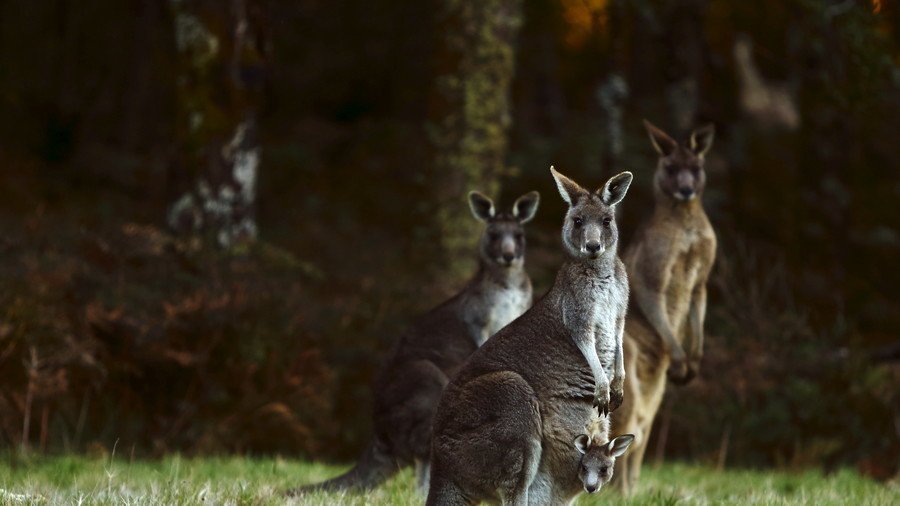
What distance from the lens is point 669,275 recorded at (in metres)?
8.64

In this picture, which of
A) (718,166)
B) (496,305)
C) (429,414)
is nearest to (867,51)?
(496,305)

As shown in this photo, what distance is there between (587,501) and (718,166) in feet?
49.0

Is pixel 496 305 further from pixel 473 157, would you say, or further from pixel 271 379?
pixel 473 157

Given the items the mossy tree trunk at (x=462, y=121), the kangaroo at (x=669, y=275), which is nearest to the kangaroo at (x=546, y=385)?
the kangaroo at (x=669, y=275)

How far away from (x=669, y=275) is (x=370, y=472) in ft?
8.58

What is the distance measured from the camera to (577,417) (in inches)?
232

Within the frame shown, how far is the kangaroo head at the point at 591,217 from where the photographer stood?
19.5ft

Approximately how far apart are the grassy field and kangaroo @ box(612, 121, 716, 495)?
81 cm

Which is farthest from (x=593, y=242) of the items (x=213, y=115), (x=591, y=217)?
(x=213, y=115)

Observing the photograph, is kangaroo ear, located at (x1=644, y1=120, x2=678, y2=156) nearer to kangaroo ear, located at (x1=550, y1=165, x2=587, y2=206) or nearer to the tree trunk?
kangaroo ear, located at (x1=550, y1=165, x2=587, y2=206)

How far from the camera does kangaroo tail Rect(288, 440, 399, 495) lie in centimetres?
739

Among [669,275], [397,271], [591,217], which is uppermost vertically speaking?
[591,217]

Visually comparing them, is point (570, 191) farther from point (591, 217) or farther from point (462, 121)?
point (462, 121)

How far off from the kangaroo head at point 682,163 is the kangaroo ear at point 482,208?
126 cm
